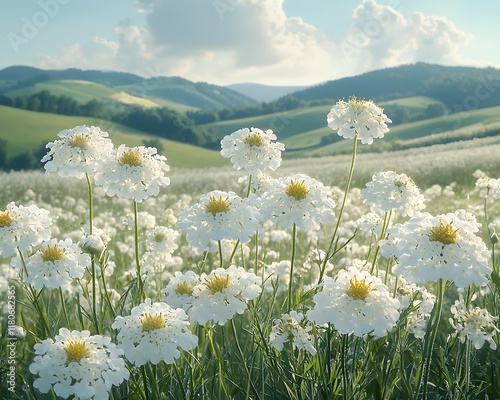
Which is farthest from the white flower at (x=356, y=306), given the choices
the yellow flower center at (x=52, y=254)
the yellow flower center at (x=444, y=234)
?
the yellow flower center at (x=52, y=254)

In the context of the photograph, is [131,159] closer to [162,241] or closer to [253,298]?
[253,298]

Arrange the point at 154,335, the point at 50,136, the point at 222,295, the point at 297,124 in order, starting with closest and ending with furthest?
1. the point at 154,335
2. the point at 222,295
3. the point at 50,136
4. the point at 297,124

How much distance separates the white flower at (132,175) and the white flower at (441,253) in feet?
5.31

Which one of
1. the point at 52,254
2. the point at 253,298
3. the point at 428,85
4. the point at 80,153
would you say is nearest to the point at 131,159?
the point at 80,153

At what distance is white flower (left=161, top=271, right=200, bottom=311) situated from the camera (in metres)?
3.51

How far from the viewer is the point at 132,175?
3852 mm

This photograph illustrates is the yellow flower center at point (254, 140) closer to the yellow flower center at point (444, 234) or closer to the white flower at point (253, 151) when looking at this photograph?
the white flower at point (253, 151)

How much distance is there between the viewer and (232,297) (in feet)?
10.6

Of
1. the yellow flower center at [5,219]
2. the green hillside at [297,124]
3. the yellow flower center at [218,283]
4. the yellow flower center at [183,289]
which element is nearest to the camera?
the yellow flower center at [218,283]

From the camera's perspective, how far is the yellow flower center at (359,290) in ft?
9.66

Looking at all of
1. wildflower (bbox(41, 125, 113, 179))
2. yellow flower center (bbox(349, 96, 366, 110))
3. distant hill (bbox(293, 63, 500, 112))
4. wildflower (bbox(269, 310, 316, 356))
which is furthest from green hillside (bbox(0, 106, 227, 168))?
wildflower (bbox(269, 310, 316, 356))

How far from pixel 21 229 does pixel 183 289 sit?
3.94 feet

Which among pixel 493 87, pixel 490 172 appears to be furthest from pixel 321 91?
pixel 490 172

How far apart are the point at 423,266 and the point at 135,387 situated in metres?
1.88
